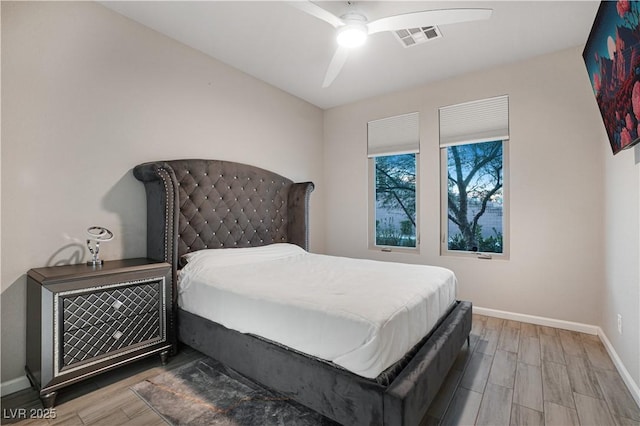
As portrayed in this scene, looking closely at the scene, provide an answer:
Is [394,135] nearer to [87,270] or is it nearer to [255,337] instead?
[255,337]

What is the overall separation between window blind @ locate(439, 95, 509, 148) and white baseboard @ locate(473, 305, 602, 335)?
6.41 ft

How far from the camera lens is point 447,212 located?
3.75m

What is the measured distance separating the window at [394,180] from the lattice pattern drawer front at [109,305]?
299cm

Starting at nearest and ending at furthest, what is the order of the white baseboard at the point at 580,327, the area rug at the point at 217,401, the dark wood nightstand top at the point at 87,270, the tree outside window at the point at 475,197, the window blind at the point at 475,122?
the area rug at the point at 217,401, the dark wood nightstand top at the point at 87,270, the white baseboard at the point at 580,327, the window blind at the point at 475,122, the tree outside window at the point at 475,197

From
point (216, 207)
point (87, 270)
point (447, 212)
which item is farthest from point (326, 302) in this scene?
point (447, 212)

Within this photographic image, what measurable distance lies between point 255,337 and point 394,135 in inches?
128

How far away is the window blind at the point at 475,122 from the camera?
3.32 metres

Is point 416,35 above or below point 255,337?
above

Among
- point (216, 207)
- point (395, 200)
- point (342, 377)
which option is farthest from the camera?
point (395, 200)

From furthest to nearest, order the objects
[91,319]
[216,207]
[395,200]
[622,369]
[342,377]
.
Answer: [395,200] → [216,207] → [622,369] → [91,319] → [342,377]

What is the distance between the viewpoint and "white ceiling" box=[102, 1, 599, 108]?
2.36m

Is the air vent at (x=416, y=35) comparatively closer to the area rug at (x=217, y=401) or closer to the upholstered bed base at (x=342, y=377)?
the upholstered bed base at (x=342, y=377)

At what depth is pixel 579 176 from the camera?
2.92 meters

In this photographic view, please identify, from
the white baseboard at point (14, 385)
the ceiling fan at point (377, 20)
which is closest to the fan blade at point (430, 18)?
the ceiling fan at point (377, 20)
